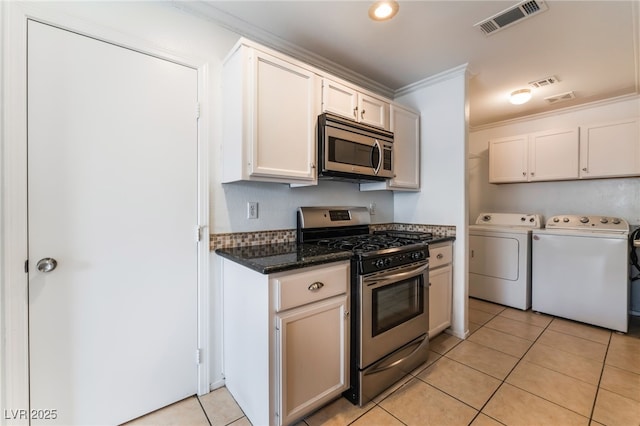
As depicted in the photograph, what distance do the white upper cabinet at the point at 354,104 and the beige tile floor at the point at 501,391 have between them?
78.9 inches

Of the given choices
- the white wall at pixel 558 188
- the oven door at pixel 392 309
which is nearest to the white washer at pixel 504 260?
the white wall at pixel 558 188

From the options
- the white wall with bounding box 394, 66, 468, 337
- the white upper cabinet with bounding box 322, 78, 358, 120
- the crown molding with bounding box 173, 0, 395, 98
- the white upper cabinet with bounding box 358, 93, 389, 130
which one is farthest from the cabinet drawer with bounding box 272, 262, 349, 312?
the crown molding with bounding box 173, 0, 395, 98

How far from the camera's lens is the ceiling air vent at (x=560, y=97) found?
300 centimetres

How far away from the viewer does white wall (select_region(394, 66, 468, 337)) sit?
246 cm

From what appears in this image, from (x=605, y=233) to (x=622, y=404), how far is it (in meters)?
1.84

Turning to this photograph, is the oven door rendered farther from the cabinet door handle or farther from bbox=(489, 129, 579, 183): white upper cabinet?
bbox=(489, 129, 579, 183): white upper cabinet

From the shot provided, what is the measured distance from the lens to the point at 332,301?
5.14 feet

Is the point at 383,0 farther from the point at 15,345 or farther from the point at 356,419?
the point at 15,345

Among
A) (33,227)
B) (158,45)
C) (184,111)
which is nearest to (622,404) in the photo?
(184,111)

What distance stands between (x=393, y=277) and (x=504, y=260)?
2.25m

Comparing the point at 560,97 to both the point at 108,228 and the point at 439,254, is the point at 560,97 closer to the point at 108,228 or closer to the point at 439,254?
the point at 439,254

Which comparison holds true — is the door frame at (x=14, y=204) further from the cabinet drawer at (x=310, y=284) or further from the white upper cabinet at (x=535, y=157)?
the white upper cabinet at (x=535, y=157)

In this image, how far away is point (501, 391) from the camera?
1.75m

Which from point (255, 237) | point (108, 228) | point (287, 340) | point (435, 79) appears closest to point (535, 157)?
point (435, 79)
